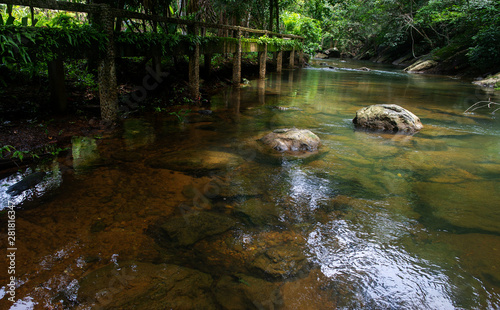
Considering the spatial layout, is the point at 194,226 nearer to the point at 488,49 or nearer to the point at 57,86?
the point at 57,86

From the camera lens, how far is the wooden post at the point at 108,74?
Answer: 5.80 metres

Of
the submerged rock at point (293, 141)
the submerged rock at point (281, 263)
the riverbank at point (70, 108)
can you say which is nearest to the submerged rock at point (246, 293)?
the submerged rock at point (281, 263)

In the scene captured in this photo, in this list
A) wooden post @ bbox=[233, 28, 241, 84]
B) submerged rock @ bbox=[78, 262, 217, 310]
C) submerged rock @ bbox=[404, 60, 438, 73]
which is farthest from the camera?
submerged rock @ bbox=[404, 60, 438, 73]

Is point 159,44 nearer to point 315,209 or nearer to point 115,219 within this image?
point 115,219

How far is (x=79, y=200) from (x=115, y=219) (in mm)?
689

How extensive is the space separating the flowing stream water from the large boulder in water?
0.89m

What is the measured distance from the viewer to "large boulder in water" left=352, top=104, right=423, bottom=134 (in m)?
6.83

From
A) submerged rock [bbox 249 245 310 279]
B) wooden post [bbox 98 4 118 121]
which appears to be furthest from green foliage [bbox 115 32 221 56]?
submerged rock [bbox 249 245 310 279]

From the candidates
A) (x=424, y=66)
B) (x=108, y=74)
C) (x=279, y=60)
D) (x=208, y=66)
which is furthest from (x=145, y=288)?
(x=424, y=66)

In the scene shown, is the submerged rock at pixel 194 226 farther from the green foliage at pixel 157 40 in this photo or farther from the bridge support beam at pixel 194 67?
the bridge support beam at pixel 194 67

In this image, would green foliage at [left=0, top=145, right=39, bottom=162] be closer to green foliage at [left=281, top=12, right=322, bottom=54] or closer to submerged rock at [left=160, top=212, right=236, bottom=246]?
submerged rock at [left=160, top=212, right=236, bottom=246]

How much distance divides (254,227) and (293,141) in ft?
8.93

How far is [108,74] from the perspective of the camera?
19.9 ft

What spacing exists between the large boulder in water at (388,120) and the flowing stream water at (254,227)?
89 centimetres
